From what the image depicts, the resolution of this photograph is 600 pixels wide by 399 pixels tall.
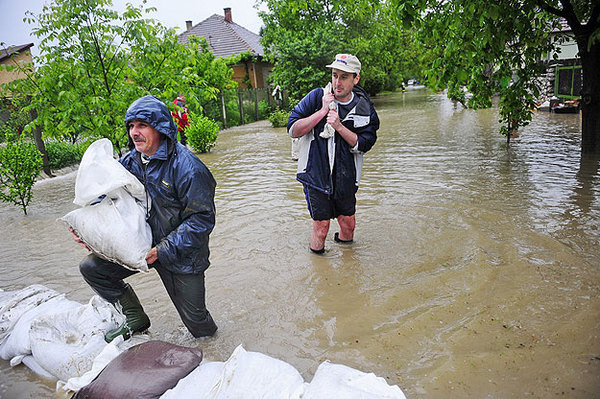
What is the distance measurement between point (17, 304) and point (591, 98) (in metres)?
8.92

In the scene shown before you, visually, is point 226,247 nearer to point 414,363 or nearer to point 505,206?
point 414,363

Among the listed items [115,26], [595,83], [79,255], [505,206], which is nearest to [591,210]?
[505,206]

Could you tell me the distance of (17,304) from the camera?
3.28 meters

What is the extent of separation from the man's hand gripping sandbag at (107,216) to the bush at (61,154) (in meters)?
8.18

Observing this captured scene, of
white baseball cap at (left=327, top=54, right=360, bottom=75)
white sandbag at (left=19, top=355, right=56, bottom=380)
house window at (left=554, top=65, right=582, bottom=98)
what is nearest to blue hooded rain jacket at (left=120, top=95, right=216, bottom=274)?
white sandbag at (left=19, top=355, right=56, bottom=380)

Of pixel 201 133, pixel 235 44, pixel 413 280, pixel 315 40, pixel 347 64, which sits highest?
pixel 235 44

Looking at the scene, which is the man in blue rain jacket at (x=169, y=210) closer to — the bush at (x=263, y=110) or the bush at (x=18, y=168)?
the bush at (x=18, y=168)

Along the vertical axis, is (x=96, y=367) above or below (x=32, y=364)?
above

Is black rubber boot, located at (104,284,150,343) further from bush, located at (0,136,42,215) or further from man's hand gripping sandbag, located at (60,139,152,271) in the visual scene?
bush, located at (0,136,42,215)

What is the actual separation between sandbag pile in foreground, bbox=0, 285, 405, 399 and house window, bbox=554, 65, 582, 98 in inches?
519

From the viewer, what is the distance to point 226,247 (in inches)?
196

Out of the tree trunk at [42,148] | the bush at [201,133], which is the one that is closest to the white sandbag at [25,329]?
the tree trunk at [42,148]

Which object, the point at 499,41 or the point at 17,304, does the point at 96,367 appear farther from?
the point at 499,41

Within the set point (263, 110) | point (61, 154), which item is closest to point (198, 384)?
point (61, 154)
